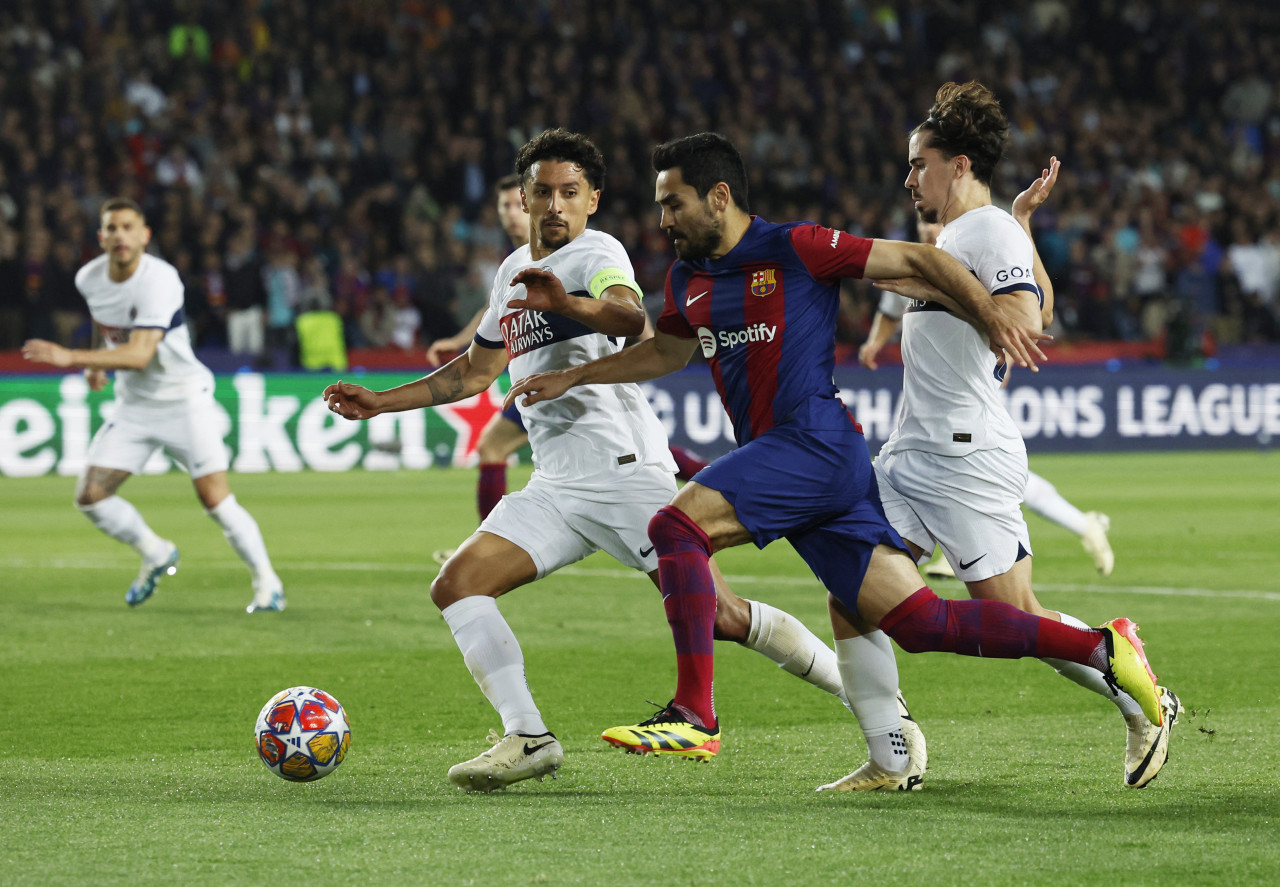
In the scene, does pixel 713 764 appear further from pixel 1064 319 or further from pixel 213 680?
pixel 1064 319

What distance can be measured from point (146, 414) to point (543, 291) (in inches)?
211

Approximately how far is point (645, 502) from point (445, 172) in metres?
18.5

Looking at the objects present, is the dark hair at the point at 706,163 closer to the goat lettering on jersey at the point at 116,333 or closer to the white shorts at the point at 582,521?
the white shorts at the point at 582,521

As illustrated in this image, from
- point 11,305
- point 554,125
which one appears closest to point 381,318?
point 11,305

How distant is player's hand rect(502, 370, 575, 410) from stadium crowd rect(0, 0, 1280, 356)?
14.7 meters

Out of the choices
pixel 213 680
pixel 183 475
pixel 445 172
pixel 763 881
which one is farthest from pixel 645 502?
pixel 445 172

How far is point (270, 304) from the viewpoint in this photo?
2034cm

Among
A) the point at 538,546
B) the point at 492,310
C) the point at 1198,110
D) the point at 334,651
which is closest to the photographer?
the point at 538,546

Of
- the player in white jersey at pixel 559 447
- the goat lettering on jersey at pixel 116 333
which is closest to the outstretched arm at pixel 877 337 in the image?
the player in white jersey at pixel 559 447

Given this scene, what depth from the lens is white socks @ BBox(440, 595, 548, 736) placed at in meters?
5.05

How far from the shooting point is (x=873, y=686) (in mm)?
5012

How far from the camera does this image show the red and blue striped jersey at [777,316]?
482 cm

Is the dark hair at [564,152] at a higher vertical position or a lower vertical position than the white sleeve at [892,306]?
higher

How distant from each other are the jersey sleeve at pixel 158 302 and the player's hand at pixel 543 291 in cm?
500
